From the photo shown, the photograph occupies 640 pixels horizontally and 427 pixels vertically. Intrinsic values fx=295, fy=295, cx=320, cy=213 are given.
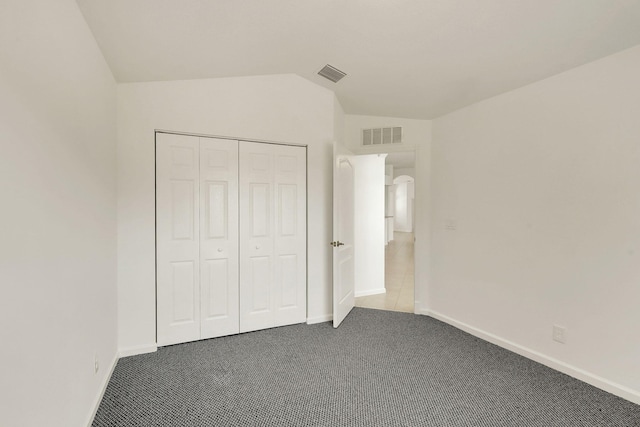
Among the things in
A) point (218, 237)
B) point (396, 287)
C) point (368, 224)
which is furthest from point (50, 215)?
point (396, 287)

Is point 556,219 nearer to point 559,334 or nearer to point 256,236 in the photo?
point 559,334

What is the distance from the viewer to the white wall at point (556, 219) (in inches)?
84.5

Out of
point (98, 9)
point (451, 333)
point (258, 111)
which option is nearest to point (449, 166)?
point (451, 333)

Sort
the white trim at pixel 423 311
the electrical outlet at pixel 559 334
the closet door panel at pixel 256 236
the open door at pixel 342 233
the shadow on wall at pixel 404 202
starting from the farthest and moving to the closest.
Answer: the shadow on wall at pixel 404 202
the white trim at pixel 423 311
the open door at pixel 342 233
the closet door panel at pixel 256 236
the electrical outlet at pixel 559 334

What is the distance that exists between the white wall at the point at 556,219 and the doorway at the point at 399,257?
2.77ft

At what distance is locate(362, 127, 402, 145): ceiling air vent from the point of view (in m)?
3.79

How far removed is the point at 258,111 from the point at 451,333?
3144mm

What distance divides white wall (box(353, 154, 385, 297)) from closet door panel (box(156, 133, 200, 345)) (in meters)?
2.31

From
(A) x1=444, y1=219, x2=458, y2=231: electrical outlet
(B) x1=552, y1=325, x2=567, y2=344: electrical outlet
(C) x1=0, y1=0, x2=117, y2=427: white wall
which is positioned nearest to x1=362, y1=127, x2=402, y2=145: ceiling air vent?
(A) x1=444, y1=219, x2=458, y2=231: electrical outlet

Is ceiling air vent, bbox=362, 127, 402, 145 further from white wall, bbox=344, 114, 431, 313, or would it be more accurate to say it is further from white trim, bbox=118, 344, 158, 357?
white trim, bbox=118, 344, 158, 357

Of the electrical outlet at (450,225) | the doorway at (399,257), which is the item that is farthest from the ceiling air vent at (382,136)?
the electrical outlet at (450,225)

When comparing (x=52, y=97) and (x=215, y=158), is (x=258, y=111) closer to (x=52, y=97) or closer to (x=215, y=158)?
(x=215, y=158)

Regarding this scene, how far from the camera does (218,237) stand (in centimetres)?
296

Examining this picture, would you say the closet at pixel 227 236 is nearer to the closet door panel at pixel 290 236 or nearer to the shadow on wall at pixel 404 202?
the closet door panel at pixel 290 236
